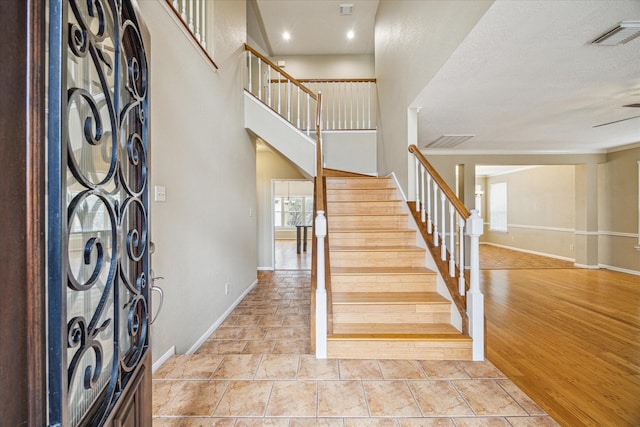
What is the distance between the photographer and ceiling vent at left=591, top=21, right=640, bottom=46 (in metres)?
1.77

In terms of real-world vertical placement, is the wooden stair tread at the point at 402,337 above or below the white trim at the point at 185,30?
below

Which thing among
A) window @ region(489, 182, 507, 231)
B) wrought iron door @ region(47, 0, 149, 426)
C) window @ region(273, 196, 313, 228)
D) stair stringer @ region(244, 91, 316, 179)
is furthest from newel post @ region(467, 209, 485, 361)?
window @ region(273, 196, 313, 228)

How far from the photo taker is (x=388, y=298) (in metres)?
2.46

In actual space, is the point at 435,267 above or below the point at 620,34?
below

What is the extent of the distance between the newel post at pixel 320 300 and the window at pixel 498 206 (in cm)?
930

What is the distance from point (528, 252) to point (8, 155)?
398 inches

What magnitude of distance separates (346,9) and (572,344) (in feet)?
18.7

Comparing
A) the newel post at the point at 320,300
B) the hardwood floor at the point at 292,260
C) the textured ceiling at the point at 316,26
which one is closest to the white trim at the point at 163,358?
the newel post at the point at 320,300

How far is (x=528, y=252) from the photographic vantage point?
8164mm

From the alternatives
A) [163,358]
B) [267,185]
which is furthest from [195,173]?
[267,185]

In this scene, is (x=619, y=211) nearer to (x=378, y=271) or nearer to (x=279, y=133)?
(x=378, y=271)

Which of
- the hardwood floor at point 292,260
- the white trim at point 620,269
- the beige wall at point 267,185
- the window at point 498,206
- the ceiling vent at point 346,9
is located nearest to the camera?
the ceiling vent at point 346,9

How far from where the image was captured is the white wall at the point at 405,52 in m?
2.14

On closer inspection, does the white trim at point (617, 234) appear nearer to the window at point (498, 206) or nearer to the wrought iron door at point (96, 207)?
the window at point (498, 206)
